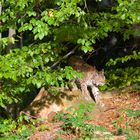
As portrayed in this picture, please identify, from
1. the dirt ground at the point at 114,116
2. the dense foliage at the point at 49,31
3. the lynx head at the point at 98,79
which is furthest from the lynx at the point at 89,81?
the dense foliage at the point at 49,31

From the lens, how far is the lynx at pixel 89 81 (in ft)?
23.2

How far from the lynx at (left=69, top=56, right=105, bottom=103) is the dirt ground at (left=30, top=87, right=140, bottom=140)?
304 mm

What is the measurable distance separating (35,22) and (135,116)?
2794mm

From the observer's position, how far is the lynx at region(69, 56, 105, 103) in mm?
7082

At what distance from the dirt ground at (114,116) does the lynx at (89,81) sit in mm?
304

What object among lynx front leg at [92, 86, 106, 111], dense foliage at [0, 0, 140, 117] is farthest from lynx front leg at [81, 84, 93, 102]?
dense foliage at [0, 0, 140, 117]

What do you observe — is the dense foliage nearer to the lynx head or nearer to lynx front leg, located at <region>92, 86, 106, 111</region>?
the lynx head

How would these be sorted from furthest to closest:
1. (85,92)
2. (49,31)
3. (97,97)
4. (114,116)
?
(97,97)
(85,92)
(114,116)
(49,31)

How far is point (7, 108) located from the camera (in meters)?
7.87

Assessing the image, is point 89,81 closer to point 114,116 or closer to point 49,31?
point 114,116

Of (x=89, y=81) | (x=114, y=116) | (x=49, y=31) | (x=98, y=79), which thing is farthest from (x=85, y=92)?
(x=49, y=31)

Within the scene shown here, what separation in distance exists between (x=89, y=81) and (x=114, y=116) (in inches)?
37.1

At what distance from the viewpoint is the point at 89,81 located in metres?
7.11

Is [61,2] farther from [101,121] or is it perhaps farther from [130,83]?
[130,83]
